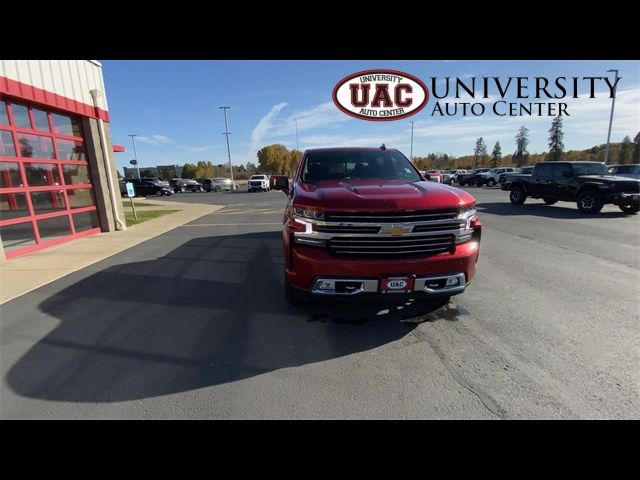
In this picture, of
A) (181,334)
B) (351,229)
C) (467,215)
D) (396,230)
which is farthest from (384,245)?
(181,334)

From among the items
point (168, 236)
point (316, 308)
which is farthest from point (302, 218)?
point (168, 236)

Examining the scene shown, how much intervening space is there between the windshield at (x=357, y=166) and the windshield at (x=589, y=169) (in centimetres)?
1066

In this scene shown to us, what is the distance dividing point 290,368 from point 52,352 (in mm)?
2346

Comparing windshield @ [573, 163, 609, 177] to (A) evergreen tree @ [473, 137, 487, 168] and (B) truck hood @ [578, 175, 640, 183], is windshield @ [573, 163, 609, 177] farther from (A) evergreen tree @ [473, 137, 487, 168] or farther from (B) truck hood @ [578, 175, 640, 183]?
(A) evergreen tree @ [473, 137, 487, 168]

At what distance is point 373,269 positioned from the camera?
2.79m

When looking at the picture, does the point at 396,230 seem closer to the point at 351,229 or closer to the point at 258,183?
the point at 351,229

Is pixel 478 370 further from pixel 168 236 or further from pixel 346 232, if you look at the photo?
pixel 168 236

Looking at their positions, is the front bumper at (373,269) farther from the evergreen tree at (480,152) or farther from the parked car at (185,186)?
the evergreen tree at (480,152)

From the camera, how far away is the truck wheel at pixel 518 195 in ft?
46.3

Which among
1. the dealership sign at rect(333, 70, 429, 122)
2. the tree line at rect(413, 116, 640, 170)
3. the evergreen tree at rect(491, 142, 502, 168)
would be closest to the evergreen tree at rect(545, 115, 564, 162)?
the tree line at rect(413, 116, 640, 170)

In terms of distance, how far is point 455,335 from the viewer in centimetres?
313

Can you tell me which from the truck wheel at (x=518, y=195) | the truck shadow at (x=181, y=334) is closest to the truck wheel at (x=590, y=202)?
the truck wheel at (x=518, y=195)

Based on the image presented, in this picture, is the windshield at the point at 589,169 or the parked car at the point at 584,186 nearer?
the parked car at the point at 584,186

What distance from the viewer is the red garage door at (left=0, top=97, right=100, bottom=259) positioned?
7.02m
